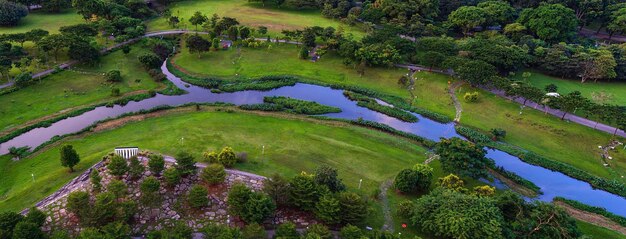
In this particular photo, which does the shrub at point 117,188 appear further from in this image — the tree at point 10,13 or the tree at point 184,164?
the tree at point 10,13

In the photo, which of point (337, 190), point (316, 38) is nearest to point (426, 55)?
point (316, 38)

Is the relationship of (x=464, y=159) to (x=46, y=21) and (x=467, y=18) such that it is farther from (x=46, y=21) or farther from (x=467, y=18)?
(x=46, y=21)

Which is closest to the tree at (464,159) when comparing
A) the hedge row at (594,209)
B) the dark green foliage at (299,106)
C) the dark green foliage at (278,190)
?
the hedge row at (594,209)

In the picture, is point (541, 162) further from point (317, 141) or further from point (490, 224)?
point (317, 141)

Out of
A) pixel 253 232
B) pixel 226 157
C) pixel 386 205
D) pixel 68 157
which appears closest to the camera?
pixel 253 232

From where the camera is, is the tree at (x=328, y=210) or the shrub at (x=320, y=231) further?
the tree at (x=328, y=210)

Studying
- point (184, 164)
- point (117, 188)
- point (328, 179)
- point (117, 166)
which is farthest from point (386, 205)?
point (117, 166)

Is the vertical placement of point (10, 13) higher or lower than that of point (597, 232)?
higher
